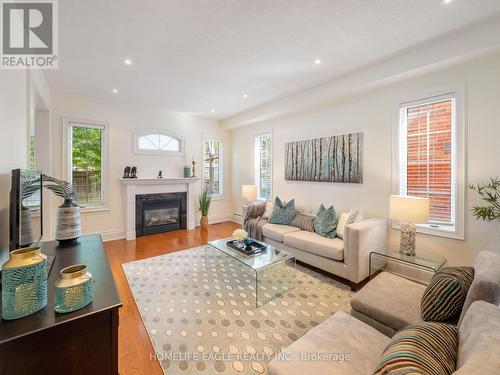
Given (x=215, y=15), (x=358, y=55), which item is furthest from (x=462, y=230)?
(x=215, y=15)

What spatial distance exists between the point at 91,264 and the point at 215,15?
7.63ft

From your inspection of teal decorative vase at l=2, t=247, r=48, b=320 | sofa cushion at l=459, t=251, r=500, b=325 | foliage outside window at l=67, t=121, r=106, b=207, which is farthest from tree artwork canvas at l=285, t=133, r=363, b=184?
foliage outside window at l=67, t=121, r=106, b=207

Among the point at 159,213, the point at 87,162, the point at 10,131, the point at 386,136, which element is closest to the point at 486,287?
the point at 386,136

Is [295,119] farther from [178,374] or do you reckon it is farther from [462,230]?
[178,374]

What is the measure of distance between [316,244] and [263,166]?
272 cm

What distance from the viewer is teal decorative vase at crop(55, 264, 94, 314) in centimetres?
98

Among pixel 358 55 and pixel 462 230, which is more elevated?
pixel 358 55

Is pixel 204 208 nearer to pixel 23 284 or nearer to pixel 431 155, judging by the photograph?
pixel 431 155

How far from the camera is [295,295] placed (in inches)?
98.5

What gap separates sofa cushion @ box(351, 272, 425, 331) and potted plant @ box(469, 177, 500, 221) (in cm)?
116

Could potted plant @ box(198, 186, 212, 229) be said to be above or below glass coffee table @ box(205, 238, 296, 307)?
above

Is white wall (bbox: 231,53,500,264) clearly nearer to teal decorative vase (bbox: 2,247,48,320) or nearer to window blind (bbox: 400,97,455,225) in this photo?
window blind (bbox: 400,97,455,225)

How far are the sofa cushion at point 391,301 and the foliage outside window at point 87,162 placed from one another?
4752 mm

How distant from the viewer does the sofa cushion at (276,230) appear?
3535 millimetres
